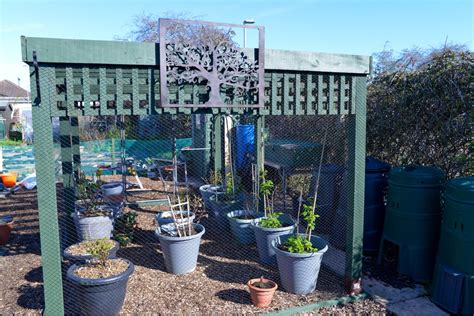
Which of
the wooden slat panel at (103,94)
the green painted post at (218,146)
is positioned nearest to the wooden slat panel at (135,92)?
the wooden slat panel at (103,94)

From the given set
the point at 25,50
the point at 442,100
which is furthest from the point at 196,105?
the point at 442,100

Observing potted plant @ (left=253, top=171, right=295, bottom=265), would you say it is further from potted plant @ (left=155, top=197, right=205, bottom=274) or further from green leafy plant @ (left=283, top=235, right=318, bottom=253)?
potted plant @ (left=155, top=197, right=205, bottom=274)

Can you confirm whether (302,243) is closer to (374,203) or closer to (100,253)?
(374,203)

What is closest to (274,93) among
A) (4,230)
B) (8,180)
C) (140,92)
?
(140,92)

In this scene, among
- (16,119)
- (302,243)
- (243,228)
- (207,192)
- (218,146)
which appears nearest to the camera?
(302,243)

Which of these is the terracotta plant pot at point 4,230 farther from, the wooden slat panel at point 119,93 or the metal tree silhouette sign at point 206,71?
the metal tree silhouette sign at point 206,71

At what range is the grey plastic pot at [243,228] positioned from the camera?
5.44 meters

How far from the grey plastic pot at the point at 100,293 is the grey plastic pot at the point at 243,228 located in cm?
217

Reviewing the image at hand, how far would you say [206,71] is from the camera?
11.0 ft

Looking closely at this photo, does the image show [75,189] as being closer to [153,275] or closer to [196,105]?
[153,275]

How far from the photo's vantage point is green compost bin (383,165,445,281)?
4.32 meters

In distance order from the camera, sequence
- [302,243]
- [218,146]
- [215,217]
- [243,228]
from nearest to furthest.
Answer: [302,243] → [243,228] → [215,217] → [218,146]

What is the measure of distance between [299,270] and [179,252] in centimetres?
144

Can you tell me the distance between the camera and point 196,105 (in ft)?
11.0
